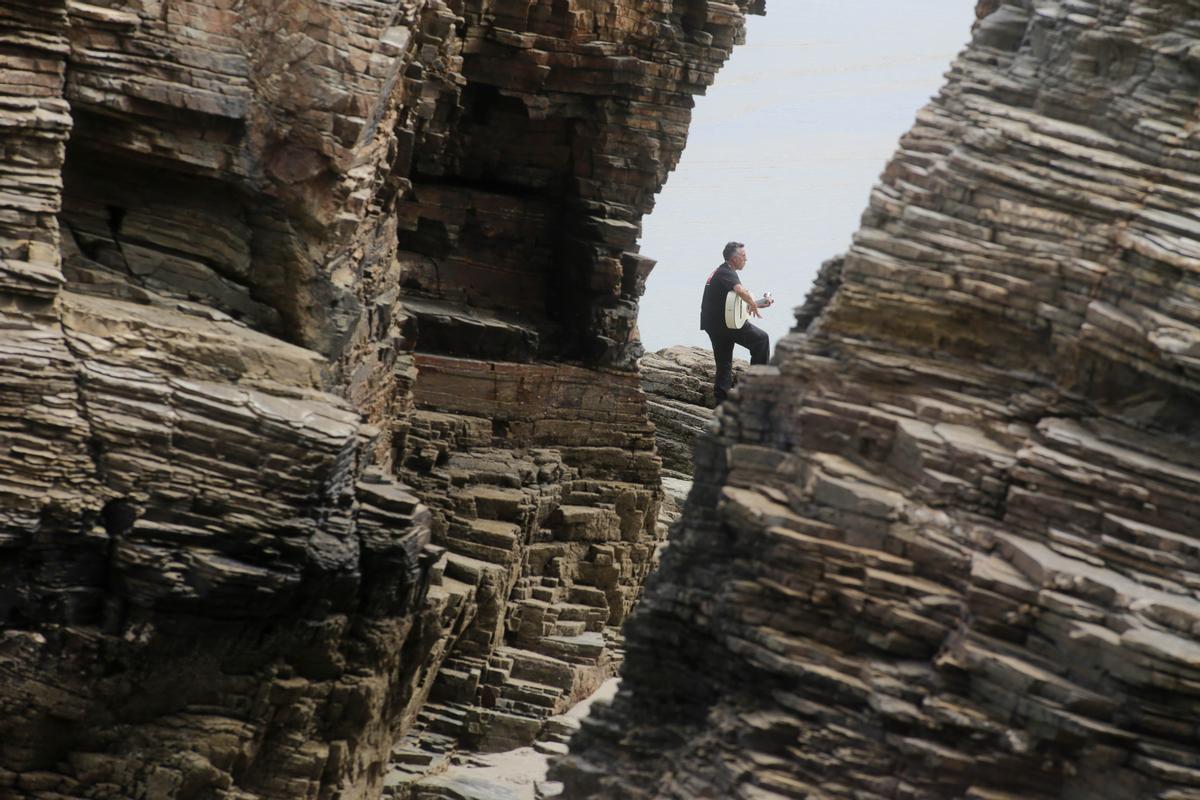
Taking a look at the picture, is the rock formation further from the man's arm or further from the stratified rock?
the stratified rock

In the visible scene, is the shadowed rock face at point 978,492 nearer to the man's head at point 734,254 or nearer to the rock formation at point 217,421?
the rock formation at point 217,421

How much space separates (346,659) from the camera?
87.8 feet

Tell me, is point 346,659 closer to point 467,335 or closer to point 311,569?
point 311,569

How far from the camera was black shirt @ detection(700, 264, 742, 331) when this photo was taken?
34.2 meters

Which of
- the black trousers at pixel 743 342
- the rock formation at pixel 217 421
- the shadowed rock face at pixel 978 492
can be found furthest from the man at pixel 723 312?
the shadowed rock face at pixel 978 492

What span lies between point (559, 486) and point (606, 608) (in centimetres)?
234

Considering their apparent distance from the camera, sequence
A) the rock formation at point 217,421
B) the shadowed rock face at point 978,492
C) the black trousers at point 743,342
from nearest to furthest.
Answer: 1. the shadowed rock face at point 978,492
2. the rock formation at point 217,421
3. the black trousers at point 743,342

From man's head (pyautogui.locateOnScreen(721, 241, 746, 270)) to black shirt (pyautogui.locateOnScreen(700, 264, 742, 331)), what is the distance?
15 cm

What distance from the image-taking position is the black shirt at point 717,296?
112ft

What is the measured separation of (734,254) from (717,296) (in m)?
1.14

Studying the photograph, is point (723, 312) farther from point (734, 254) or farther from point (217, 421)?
point (217, 421)

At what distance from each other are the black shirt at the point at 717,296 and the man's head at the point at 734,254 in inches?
6.0

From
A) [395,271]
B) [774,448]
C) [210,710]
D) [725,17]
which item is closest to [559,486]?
[395,271]

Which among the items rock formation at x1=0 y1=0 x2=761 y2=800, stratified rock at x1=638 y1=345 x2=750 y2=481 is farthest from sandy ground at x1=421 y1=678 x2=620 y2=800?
stratified rock at x1=638 y1=345 x2=750 y2=481
